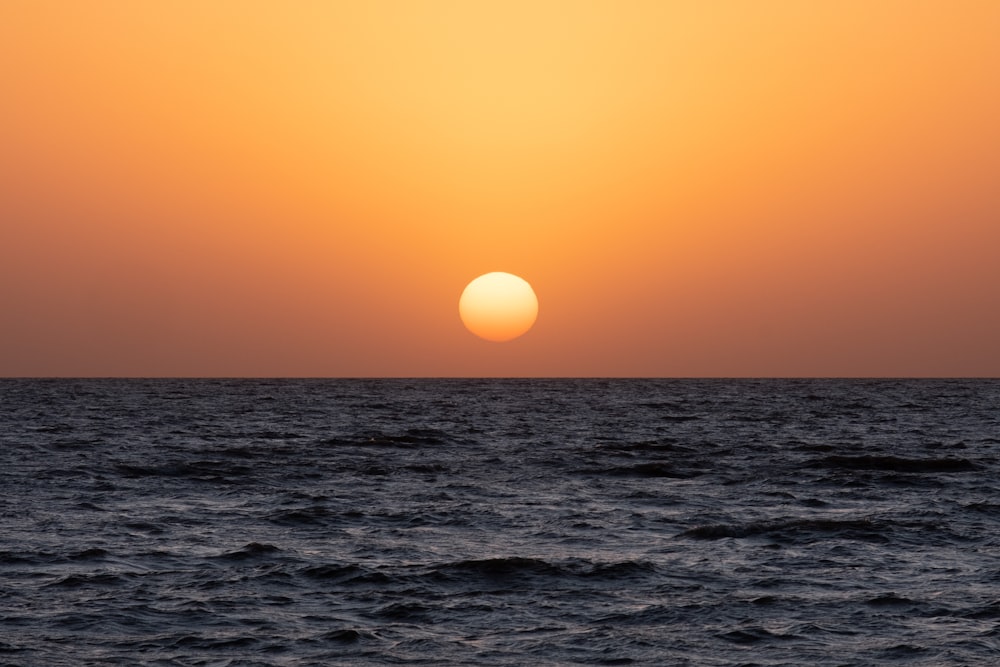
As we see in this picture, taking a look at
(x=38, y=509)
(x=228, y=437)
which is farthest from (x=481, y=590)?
(x=228, y=437)

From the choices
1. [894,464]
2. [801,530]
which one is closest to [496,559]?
[801,530]

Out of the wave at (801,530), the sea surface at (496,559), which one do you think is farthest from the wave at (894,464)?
the wave at (801,530)

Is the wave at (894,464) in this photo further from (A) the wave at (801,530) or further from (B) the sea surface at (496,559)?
(A) the wave at (801,530)

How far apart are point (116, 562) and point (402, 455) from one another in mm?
28733

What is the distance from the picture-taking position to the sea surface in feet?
54.9

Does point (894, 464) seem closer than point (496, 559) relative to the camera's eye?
No

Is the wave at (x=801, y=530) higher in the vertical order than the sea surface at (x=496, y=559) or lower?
higher

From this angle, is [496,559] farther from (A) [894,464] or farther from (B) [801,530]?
(A) [894,464]

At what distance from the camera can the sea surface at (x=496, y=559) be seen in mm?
16719

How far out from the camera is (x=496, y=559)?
898 inches

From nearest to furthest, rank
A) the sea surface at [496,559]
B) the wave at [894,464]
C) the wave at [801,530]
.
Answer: the sea surface at [496,559] < the wave at [801,530] < the wave at [894,464]

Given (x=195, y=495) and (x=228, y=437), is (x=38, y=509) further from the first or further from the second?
(x=228, y=437)

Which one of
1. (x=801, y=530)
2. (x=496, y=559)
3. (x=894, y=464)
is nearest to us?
(x=496, y=559)

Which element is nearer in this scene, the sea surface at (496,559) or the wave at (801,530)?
the sea surface at (496,559)
